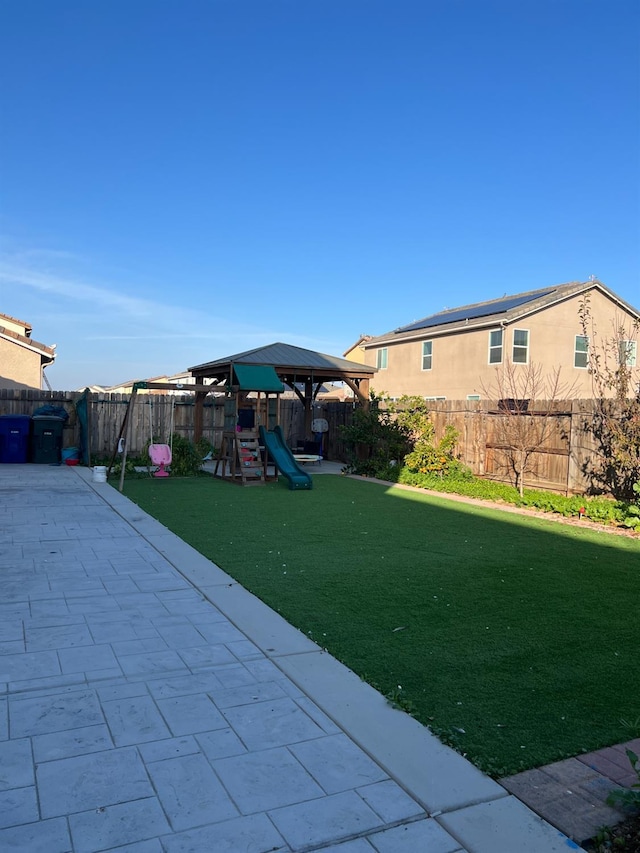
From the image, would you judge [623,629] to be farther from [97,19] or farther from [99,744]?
[97,19]

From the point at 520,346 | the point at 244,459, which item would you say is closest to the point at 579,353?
the point at 520,346

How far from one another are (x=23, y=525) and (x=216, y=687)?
16.1 ft

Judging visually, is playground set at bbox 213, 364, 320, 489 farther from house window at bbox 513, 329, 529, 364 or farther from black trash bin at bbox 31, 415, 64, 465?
house window at bbox 513, 329, 529, 364

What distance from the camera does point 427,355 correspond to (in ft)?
72.4

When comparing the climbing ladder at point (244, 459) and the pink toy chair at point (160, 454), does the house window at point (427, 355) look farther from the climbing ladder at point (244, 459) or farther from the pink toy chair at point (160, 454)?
the pink toy chair at point (160, 454)

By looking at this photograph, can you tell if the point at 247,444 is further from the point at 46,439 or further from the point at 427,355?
the point at 427,355

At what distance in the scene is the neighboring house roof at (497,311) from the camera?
19.0 m

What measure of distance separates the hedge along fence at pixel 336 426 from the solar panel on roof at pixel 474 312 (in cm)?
655

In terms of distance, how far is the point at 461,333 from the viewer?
67.0 ft

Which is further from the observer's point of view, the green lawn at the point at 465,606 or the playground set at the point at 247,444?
the playground set at the point at 247,444

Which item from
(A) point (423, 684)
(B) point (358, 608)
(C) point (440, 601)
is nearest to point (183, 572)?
(B) point (358, 608)

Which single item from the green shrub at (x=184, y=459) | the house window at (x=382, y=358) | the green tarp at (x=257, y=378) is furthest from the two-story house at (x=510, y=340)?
the green shrub at (x=184, y=459)

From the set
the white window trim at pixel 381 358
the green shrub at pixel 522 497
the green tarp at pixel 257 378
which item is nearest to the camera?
the green shrub at pixel 522 497

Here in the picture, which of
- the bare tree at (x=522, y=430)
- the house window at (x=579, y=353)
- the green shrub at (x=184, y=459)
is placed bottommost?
the green shrub at (x=184, y=459)
